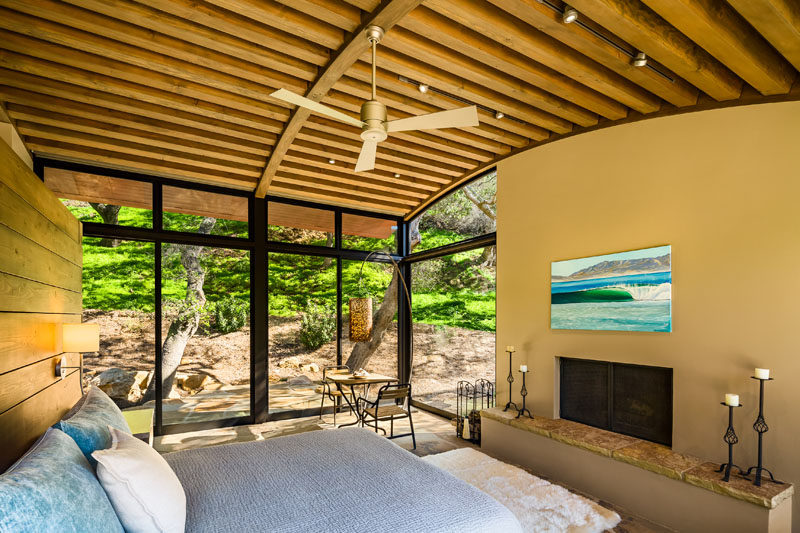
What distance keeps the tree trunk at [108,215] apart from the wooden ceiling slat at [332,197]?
173 centimetres

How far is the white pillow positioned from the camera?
55.3 inches

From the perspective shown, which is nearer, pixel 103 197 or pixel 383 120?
pixel 383 120

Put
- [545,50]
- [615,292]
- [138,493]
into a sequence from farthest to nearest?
1. [615,292]
2. [545,50]
3. [138,493]

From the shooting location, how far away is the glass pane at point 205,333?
196 inches

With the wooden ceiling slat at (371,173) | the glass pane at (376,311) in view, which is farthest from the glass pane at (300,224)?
the wooden ceiling slat at (371,173)

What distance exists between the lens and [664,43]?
2.64 m

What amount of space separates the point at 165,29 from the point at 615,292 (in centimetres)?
387

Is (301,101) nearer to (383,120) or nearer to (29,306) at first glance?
(383,120)

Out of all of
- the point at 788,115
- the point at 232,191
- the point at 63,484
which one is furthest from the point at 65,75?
the point at 788,115

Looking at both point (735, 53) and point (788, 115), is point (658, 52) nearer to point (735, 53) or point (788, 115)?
point (735, 53)

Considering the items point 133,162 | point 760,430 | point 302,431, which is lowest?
point 302,431

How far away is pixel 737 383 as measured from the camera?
116 inches

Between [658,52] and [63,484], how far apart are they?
359cm

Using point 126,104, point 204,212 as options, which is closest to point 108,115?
point 126,104
